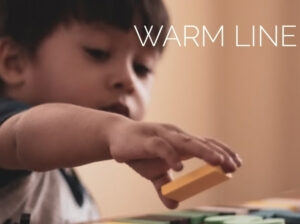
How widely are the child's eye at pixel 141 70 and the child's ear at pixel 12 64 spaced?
111mm

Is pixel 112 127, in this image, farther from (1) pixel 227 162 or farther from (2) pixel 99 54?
(2) pixel 99 54

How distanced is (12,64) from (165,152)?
0.30m

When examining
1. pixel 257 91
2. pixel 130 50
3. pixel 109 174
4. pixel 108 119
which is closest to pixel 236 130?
pixel 257 91

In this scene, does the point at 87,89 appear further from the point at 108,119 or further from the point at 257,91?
the point at 257,91

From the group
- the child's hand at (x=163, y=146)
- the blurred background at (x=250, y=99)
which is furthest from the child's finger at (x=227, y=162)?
the blurred background at (x=250, y=99)

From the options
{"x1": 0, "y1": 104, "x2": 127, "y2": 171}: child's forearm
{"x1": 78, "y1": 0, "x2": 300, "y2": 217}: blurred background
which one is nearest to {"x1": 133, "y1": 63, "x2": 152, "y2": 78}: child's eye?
{"x1": 0, "y1": 104, "x2": 127, "y2": 171}: child's forearm

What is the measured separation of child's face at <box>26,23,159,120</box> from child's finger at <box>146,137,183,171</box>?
238 millimetres

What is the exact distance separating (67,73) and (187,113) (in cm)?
39

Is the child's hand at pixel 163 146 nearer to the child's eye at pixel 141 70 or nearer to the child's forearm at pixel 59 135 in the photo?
the child's forearm at pixel 59 135

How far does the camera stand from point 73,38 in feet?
1.75

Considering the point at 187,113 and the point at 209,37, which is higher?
the point at 209,37

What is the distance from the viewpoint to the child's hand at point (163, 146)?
29 cm

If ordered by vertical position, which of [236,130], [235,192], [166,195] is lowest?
[235,192]

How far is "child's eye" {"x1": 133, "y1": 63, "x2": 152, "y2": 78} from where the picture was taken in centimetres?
57
